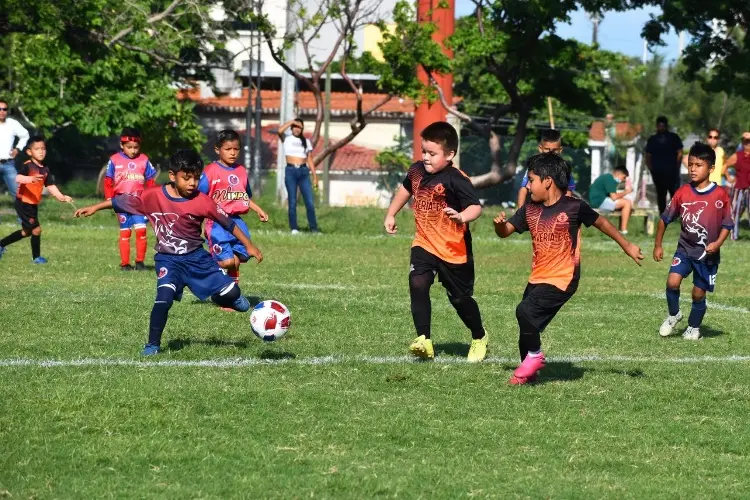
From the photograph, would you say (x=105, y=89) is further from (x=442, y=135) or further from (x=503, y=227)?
(x=503, y=227)

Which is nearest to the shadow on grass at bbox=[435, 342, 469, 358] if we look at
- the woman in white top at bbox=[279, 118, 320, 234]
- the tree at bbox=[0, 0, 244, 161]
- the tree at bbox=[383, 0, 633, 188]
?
the woman in white top at bbox=[279, 118, 320, 234]

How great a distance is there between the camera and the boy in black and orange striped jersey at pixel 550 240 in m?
8.20

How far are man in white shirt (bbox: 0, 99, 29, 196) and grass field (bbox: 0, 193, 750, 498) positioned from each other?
5.79m

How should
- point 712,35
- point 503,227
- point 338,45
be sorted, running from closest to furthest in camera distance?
point 503,227 → point 712,35 → point 338,45

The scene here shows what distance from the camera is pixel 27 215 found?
1566cm

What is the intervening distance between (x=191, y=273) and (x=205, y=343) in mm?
634

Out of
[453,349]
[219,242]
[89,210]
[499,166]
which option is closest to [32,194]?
[219,242]

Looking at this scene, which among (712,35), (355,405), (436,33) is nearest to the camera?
(355,405)

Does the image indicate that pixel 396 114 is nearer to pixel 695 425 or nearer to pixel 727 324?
pixel 727 324

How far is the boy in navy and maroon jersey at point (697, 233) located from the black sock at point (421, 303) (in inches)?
103

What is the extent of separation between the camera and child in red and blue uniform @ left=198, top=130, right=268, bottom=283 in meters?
11.8

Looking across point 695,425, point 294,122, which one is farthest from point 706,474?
point 294,122

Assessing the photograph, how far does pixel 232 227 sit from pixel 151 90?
33.3m

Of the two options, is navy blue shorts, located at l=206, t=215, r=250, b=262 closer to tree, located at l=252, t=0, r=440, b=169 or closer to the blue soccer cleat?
the blue soccer cleat
